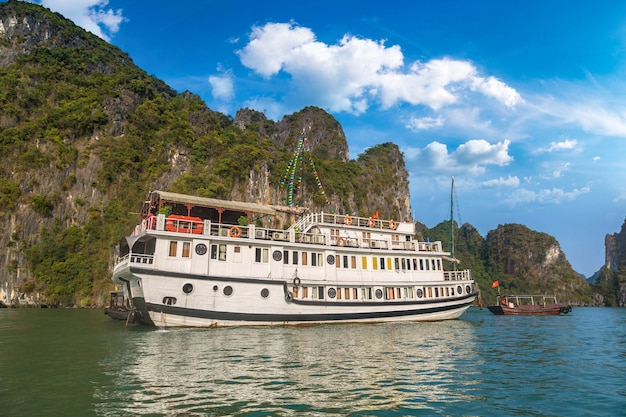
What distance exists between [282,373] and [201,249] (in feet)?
36.4

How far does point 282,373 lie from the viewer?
9.79 m

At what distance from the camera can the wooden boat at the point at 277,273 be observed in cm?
1859

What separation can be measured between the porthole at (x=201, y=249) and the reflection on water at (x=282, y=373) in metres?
4.14

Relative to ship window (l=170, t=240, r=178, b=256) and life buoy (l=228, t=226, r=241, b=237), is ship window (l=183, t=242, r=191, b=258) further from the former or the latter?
life buoy (l=228, t=226, r=241, b=237)

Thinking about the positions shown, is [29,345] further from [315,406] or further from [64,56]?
[64,56]

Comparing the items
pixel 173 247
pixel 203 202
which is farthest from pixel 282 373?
pixel 203 202

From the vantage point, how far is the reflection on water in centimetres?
738

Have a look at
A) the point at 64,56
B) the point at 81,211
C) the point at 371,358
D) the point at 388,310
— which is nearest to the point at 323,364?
the point at 371,358

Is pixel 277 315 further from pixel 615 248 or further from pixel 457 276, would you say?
pixel 615 248

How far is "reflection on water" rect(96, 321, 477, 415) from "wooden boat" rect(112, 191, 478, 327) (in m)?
2.52

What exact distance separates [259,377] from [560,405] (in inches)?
248

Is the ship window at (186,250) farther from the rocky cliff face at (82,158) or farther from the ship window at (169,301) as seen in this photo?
the rocky cliff face at (82,158)

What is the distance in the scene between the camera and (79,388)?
325 inches

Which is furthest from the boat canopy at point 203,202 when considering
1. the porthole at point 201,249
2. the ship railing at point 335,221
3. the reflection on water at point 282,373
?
the reflection on water at point 282,373
